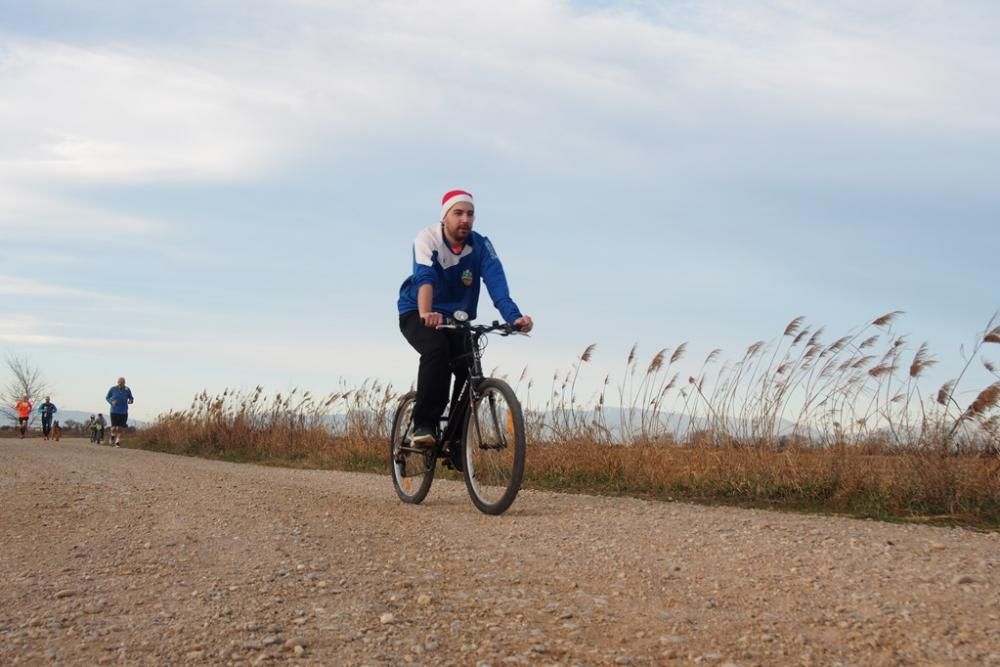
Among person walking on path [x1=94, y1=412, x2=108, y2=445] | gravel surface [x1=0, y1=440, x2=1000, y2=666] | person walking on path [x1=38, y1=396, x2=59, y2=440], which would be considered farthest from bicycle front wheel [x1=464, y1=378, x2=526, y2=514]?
person walking on path [x1=38, y1=396, x2=59, y2=440]

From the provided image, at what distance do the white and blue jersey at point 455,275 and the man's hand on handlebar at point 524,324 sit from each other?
0.57 ft

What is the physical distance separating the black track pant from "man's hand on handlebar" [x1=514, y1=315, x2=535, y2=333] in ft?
1.74

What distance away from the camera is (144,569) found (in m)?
4.29

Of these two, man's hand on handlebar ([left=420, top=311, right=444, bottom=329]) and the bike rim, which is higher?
man's hand on handlebar ([left=420, top=311, right=444, bottom=329])

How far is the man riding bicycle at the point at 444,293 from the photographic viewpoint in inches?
261

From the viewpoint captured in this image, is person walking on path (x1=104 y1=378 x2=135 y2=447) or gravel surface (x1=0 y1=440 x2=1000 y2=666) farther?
person walking on path (x1=104 y1=378 x2=135 y2=447)

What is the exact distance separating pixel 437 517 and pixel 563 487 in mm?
2574

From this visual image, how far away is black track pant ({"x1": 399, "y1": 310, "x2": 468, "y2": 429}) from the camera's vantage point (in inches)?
264

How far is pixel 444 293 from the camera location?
22.4 feet

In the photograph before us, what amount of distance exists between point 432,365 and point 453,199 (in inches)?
45.6

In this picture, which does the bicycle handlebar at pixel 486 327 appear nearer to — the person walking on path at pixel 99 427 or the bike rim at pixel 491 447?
the bike rim at pixel 491 447

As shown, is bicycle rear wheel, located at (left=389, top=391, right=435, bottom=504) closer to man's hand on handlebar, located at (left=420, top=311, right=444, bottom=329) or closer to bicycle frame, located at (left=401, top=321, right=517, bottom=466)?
bicycle frame, located at (left=401, top=321, right=517, bottom=466)

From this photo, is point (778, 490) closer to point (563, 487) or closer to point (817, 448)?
point (817, 448)

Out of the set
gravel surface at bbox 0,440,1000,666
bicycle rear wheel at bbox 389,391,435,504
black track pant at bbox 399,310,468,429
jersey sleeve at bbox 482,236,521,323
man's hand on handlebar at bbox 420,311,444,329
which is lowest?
gravel surface at bbox 0,440,1000,666
